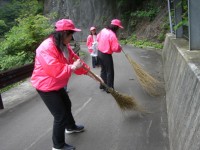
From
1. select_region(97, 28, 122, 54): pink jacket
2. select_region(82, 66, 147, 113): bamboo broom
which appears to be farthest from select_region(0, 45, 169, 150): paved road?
select_region(97, 28, 122, 54): pink jacket

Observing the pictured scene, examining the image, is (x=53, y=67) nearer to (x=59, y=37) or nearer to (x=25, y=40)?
(x=59, y=37)

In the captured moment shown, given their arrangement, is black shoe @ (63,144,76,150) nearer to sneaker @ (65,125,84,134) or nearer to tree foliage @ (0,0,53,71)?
sneaker @ (65,125,84,134)

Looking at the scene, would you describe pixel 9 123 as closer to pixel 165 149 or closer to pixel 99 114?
pixel 99 114

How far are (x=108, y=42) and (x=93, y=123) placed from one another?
8.48 feet

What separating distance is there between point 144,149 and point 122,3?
2585cm

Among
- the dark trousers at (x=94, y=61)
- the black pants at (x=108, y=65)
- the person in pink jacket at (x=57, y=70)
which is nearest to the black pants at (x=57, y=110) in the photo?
the person in pink jacket at (x=57, y=70)

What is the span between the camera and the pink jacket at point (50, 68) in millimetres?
4055

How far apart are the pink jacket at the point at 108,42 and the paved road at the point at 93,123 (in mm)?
1237

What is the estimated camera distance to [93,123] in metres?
6.04

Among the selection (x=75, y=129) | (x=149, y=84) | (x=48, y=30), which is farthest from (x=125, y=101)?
(x=48, y=30)

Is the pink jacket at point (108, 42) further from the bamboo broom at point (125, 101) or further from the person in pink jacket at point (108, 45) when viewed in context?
the bamboo broom at point (125, 101)

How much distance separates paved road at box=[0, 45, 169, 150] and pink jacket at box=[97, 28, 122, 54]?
1.24 m

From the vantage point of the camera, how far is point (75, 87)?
30.8 feet

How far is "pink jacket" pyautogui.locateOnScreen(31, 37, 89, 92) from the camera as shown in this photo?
160 inches
